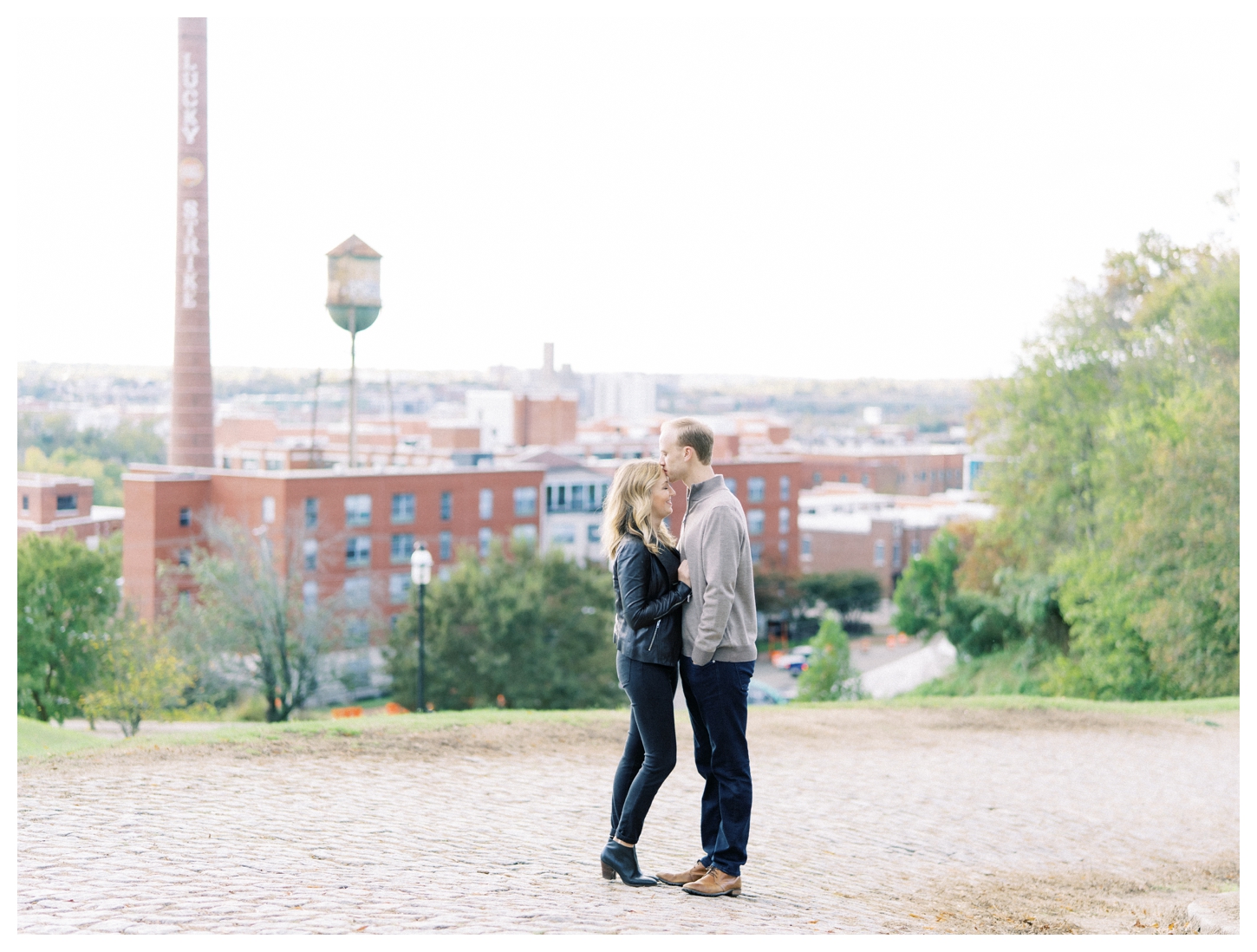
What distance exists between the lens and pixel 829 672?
36.5m

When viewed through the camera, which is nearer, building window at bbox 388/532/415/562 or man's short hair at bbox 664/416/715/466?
man's short hair at bbox 664/416/715/466

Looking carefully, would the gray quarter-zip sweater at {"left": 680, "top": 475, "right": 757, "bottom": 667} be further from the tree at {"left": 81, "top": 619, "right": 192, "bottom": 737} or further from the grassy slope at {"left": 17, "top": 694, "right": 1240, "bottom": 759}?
the tree at {"left": 81, "top": 619, "right": 192, "bottom": 737}

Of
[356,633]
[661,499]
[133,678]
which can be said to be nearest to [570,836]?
[661,499]

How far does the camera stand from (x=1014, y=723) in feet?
45.0

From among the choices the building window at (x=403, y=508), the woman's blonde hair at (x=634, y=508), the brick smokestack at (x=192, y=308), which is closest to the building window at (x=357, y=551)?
the building window at (x=403, y=508)

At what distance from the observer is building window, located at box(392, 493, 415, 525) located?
181ft

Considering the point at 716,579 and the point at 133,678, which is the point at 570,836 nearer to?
the point at 716,579

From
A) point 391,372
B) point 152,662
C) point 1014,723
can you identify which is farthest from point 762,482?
point 1014,723

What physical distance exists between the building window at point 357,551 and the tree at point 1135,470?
27.8 m

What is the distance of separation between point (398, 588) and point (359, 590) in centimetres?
204

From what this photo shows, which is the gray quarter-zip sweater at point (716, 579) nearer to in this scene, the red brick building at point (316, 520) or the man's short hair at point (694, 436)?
the man's short hair at point (694, 436)

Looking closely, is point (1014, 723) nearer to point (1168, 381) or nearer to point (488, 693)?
point (1168, 381)

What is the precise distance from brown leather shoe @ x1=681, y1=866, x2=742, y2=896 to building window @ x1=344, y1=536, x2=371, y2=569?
162 ft

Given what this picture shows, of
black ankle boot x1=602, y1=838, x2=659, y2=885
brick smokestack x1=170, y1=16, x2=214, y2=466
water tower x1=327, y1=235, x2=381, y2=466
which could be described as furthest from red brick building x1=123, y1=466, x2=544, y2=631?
black ankle boot x1=602, y1=838, x2=659, y2=885
